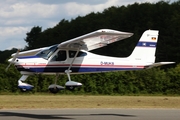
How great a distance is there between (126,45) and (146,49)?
4616 centimetres

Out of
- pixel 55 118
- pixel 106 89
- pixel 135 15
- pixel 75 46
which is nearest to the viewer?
pixel 55 118

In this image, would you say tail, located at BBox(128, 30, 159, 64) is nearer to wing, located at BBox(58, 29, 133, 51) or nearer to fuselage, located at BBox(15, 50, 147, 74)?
fuselage, located at BBox(15, 50, 147, 74)

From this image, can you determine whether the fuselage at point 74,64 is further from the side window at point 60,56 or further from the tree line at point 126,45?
the tree line at point 126,45

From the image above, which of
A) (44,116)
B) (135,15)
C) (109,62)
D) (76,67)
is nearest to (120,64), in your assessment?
(109,62)

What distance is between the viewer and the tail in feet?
81.7

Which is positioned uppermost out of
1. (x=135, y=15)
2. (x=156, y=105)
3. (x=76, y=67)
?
(x=135, y=15)

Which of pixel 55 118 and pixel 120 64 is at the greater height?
pixel 120 64

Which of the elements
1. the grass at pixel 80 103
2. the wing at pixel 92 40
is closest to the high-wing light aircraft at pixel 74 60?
the wing at pixel 92 40

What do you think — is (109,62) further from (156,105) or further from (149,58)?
(156,105)

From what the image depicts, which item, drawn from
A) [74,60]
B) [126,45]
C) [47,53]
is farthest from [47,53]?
[126,45]

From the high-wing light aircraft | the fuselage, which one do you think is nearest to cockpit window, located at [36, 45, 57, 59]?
the high-wing light aircraft

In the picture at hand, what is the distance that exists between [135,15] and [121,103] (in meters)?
51.4

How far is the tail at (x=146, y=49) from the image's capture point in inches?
980

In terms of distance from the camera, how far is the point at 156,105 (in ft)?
98.6
